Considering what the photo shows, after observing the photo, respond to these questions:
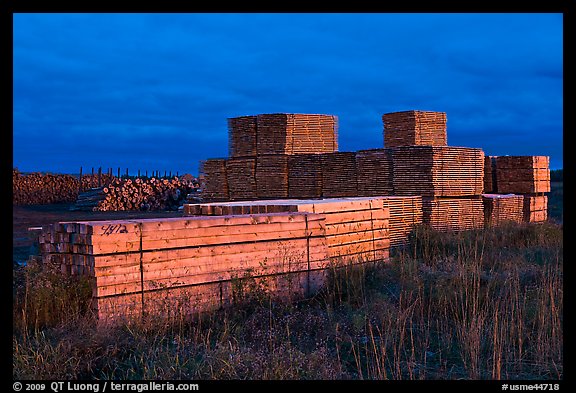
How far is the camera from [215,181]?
18.9 meters

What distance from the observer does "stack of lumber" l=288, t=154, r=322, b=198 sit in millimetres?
17062

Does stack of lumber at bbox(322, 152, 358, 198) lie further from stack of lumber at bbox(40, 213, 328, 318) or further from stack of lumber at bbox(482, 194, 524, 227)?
stack of lumber at bbox(40, 213, 328, 318)

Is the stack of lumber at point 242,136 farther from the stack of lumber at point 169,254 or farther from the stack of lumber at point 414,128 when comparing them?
the stack of lumber at point 169,254

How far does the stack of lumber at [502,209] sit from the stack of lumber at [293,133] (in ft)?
17.4

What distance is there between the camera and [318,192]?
56.0 ft

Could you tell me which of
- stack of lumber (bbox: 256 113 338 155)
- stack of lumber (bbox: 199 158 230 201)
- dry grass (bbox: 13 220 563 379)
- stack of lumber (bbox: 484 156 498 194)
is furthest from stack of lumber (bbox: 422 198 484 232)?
stack of lumber (bbox: 199 158 230 201)

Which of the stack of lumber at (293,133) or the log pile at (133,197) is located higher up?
the stack of lumber at (293,133)

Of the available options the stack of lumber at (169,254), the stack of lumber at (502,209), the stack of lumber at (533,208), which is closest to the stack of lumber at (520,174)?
the stack of lumber at (533,208)

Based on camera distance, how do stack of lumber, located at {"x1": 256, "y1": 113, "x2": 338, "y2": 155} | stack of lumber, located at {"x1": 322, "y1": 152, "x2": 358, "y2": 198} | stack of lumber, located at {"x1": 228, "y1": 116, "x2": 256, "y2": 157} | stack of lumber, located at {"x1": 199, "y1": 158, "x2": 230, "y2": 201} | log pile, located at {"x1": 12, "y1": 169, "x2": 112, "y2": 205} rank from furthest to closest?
log pile, located at {"x1": 12, "y1": 169, "x2": 112, "y2": 205} → stack of lumber, located at {"x1": 199, "y1": 158, "x2": 230, "y2": 201} → stack of lumber, located at {"x1": 228, "y1": 116, "x2": 256, "y2": 157} → stack of lumber, located at {"x1": 256, "y1": 113, "x2": 338, "y2": 155} → stack of lumber, located at {"x1": 322, "y1": 152, "x2": 358, "y2": 198}

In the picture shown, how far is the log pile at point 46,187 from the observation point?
39956 mm

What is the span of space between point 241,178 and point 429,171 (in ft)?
20.1

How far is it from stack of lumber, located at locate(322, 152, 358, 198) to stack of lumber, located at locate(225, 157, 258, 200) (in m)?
2.41

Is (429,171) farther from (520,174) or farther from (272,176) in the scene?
(520,174)
